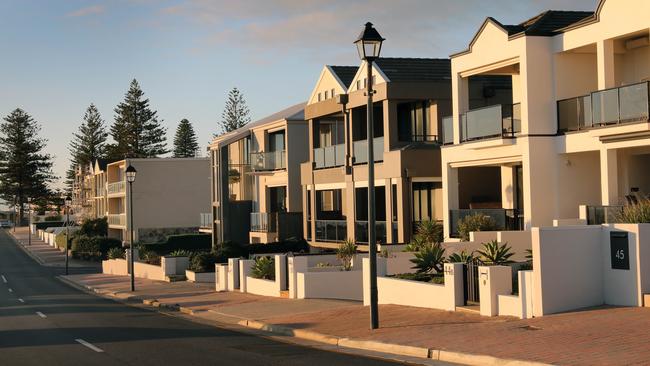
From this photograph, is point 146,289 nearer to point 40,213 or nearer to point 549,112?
point 549,112

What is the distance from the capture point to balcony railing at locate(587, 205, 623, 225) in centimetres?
2183

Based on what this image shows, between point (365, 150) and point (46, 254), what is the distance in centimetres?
5291

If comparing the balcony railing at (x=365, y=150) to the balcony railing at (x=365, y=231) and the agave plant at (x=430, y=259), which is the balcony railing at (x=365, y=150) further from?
the agave plant at (x=430, y=259)

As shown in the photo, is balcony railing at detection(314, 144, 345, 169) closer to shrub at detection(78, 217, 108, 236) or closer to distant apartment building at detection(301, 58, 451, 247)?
distant apartment building at detection(301, 58, 451, 247)

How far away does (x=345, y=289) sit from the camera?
84.2ft

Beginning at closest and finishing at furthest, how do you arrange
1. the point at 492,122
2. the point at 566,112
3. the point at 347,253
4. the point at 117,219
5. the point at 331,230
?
the point at 566,112
the point at 492,122
the point at 347,253
the point at 331,230
the point at 117,219

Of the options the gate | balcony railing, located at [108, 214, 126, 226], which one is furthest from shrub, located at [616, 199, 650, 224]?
balcony railing, located at [108, 214, 126, 226]

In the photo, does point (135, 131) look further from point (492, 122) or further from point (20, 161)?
point (492, 122)

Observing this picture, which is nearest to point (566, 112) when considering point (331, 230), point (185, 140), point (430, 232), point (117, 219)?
point (430, 232)

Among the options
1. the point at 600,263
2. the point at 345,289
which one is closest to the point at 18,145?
the point at 345,289

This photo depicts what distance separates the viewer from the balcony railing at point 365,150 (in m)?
34.6

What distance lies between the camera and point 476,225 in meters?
26.5

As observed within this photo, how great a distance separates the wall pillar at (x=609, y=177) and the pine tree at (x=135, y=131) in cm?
9366

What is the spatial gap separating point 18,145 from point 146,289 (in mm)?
95271
